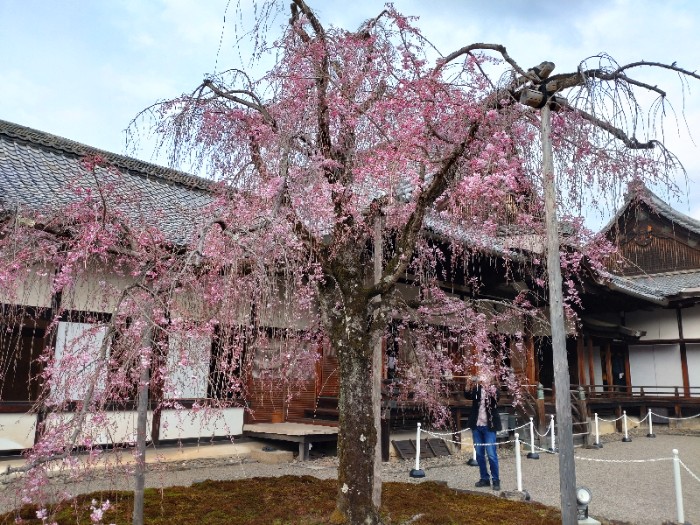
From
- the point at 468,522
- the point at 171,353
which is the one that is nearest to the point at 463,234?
the point at 468,522

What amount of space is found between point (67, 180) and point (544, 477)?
1034 centimetres

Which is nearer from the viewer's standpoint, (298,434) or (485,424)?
(485,424)

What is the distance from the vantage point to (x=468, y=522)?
6.32 m

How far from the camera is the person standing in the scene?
877 centimetres

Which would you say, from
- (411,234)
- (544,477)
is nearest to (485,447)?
(544,477)

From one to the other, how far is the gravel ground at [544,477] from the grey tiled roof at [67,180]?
3879 mm

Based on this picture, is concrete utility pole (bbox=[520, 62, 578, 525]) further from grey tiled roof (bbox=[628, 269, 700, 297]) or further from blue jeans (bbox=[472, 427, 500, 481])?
grey tiled roof (bbox=[628, 269, 700, 297])

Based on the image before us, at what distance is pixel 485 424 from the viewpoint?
8828 mm

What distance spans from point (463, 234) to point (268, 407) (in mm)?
7143

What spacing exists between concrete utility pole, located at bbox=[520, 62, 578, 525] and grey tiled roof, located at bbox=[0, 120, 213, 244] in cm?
418

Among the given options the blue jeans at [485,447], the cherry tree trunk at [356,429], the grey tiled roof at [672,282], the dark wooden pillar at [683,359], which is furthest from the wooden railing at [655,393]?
the cherry tree trunk at [356,429]

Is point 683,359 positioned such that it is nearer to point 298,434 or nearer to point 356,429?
point 298,434

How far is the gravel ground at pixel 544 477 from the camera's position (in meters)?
7.90

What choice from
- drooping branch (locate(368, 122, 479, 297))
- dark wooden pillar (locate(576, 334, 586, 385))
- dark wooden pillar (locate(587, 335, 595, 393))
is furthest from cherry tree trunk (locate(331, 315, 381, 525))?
dark wooden pillar (locate(587, 335, 595, 393))
